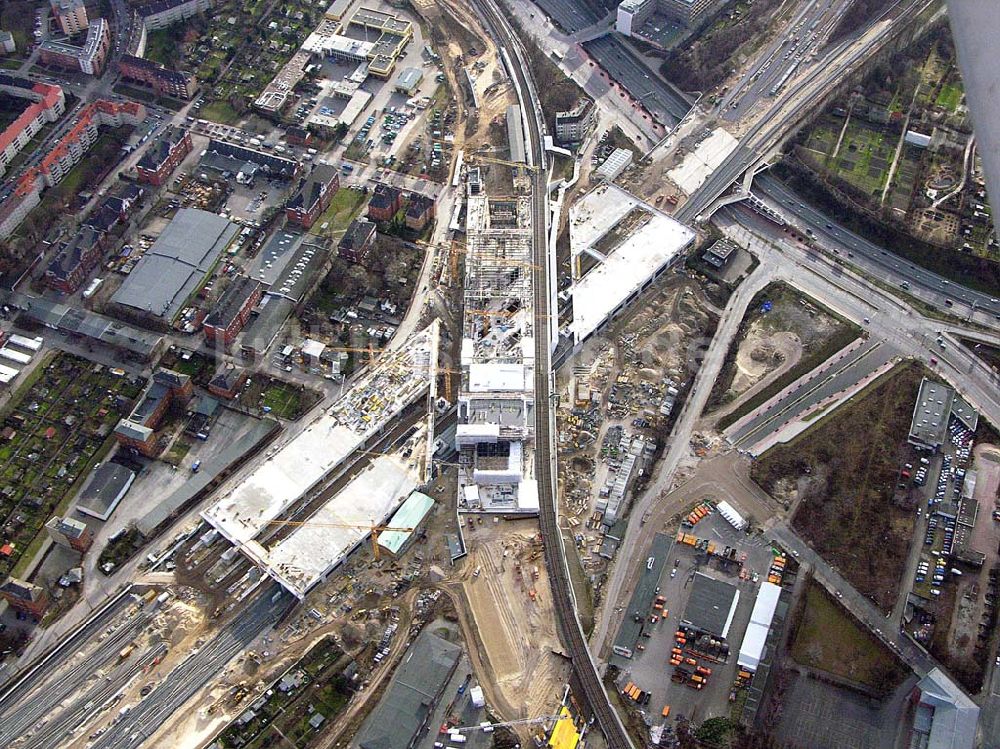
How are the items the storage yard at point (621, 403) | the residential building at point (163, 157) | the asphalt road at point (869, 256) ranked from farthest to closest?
the residential building at point (163, 157) < the asphalt road at point (869, 256) < the storage yard at point (621, 403)

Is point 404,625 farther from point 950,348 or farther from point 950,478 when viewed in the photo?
point 950,348

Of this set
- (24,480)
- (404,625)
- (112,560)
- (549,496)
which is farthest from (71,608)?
(549,496)

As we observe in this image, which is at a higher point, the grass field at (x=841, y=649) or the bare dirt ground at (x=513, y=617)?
the grass field at (x=841, y=649)

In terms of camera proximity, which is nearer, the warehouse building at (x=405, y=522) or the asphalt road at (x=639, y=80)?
the warehouse building at (x=405, y=522)

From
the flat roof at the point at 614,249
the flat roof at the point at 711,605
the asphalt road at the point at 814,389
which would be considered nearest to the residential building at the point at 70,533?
the flat roof at the point at 614,249

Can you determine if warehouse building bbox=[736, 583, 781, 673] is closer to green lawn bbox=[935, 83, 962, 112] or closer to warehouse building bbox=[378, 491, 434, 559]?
warehouse building bbox=[378, 491, 434, 559]

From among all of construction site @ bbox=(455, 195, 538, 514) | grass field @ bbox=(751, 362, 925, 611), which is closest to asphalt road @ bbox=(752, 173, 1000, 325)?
grass field @ bbox=(751, 362, 925, 611)

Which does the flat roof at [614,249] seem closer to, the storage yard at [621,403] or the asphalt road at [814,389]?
the storage yard at [621,403]
